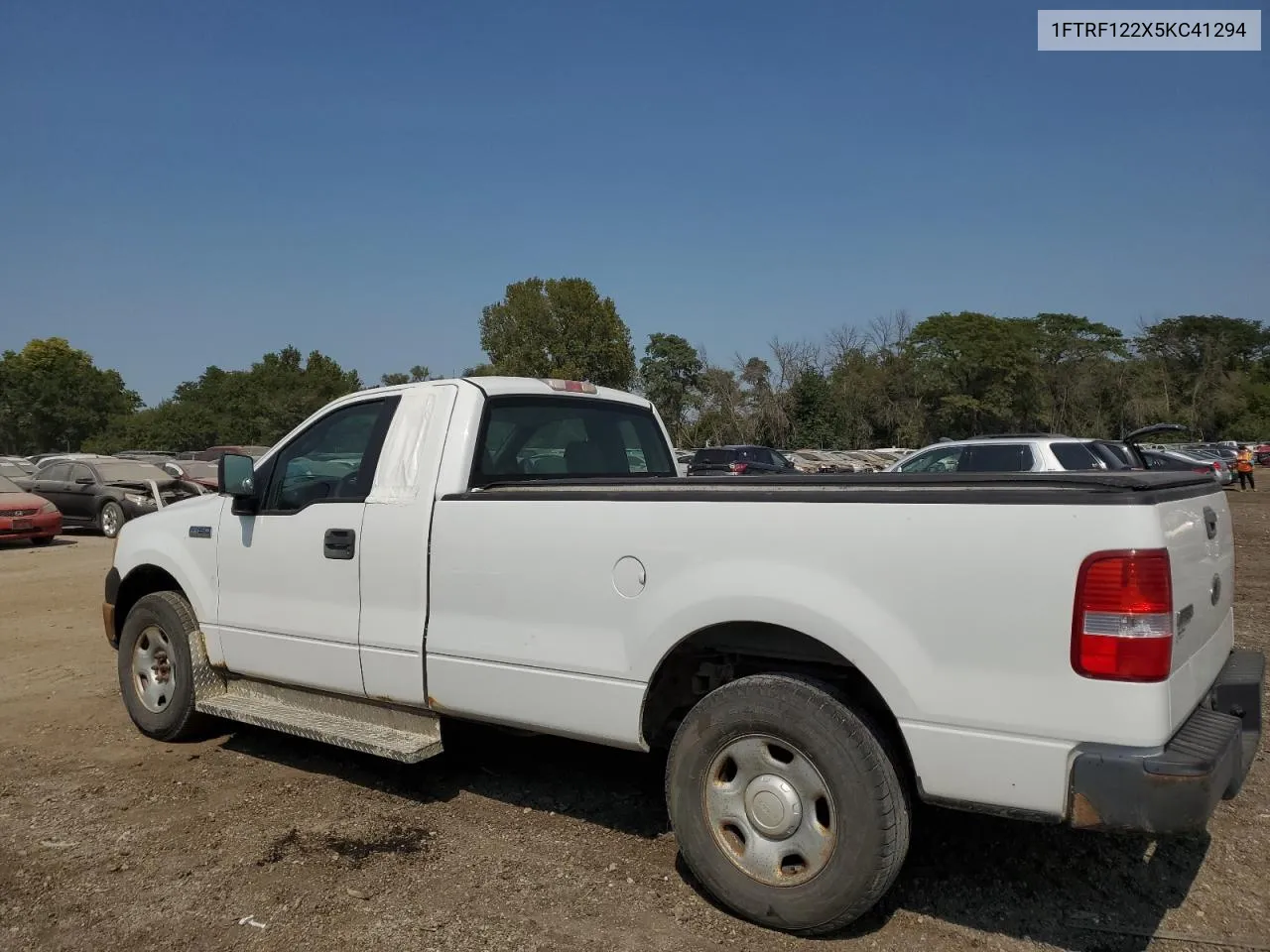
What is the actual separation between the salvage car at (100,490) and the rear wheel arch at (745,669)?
16.0 meters

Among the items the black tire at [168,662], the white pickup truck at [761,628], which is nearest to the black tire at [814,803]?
the white pickup truck at [761,628]

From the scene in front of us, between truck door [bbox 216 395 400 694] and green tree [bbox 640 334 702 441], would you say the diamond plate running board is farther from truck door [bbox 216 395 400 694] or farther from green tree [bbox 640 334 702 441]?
green tree [bbox 640 334 702 441]

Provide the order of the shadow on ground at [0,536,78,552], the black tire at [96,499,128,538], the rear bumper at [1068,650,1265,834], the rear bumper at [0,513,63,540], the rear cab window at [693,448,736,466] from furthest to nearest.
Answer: the rear cab window at [693,448,736,466] → the black tire at [96,499,128,538] → the shadow on ground at [0,536,78,552] → the rear bumper at [0,513,63,540] → the rear bumper at [1068,650,1265,834]

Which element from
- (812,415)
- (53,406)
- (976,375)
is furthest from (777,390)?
(53,406)

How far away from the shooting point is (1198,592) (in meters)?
3.15

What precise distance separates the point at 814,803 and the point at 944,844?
117 centimetres

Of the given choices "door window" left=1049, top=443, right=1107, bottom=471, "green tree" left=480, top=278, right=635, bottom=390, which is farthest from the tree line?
"door window" left=1049, top=443, right=1107, bottom=471

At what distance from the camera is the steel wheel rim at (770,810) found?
10.5ft

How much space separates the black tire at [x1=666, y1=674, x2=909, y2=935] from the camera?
3.05 m

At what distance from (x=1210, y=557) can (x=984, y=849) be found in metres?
1.50

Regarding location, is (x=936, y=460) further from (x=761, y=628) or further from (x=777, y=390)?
(x=777, y=390)

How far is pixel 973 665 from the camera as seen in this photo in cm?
290

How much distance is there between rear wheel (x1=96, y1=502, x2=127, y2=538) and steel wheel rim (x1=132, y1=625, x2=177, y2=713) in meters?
13.6

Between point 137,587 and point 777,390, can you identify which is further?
point 777,390
